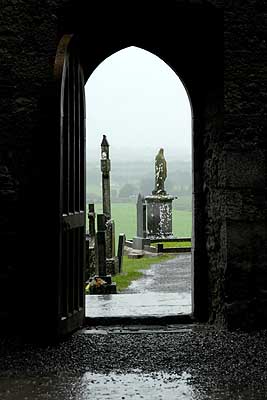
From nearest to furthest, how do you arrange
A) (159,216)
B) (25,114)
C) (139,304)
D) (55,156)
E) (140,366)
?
(140,366) → (55,156) → (25,114) → (139,304) → (159,216)

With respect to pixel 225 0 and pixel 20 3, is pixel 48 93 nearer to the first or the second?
pixel 20 3

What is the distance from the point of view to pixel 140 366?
4484 mm

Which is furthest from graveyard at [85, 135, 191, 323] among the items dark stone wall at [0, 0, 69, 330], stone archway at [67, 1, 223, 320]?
dark stone wall at [0, 0, 69, 330]

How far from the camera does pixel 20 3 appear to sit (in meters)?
5.47

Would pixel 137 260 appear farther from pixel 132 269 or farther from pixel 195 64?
pixel 195 64

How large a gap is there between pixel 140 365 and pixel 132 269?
11014 millimetres

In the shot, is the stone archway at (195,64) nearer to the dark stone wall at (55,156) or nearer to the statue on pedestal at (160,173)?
the dark stone wall at (55,156)

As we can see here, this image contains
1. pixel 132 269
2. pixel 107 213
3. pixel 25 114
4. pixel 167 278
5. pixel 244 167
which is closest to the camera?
pixel 25 114

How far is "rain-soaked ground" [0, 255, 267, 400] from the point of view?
3881mm

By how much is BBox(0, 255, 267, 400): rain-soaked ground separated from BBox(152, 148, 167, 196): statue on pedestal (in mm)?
15765

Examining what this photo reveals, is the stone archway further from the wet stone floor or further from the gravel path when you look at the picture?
the gravel path

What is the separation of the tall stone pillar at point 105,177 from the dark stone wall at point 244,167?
10.3m

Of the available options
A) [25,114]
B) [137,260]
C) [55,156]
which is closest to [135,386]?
[55,156]

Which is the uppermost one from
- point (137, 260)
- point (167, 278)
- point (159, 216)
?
point (159, 216)
